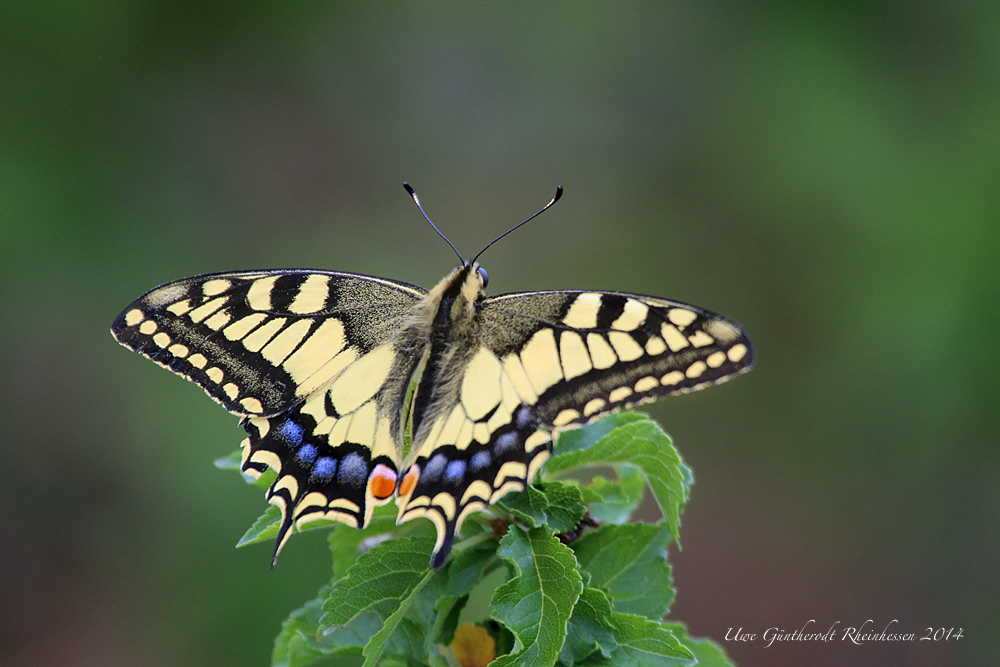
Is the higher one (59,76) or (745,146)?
(59,76)

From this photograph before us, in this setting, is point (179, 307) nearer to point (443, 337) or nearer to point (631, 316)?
point (443, 337)

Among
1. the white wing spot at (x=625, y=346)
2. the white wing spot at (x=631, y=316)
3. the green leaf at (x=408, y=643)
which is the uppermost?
the white wing spot at (x=631, y=316)

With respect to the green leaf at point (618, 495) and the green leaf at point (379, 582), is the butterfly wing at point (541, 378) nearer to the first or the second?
the green leaf at point (379, 582)

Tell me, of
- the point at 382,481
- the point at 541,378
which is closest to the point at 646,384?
the point at 541,378

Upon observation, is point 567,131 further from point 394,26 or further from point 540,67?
point 394,26

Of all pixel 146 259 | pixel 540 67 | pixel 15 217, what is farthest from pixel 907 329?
pixel 15 217

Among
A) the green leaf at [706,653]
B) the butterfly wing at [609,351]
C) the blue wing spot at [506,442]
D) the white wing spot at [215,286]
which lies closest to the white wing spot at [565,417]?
the butterfly wing at [609,351]
